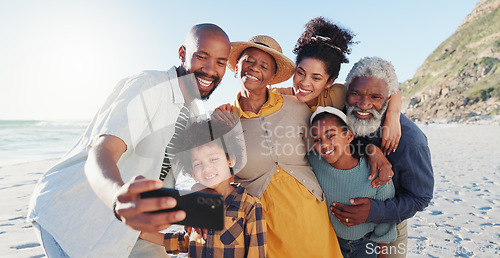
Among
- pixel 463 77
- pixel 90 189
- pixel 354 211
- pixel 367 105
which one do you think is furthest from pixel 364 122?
pixel 463 77

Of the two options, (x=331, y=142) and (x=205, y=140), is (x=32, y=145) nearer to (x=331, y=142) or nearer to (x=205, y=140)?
(x=205, y=140)

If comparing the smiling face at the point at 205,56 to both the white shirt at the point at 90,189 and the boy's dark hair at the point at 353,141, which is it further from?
the boy's dark hair at the point at 353,141

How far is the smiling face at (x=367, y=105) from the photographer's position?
2678 millimetres

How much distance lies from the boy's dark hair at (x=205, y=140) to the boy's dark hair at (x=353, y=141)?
2.35 feet

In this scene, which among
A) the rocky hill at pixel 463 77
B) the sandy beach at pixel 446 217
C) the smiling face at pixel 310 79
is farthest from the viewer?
the rocky hill at pixel 463 77

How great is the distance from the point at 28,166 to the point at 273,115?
36.9 feet

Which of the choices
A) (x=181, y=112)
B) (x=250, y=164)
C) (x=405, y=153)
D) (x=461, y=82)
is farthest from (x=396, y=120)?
(x=461, y=82)

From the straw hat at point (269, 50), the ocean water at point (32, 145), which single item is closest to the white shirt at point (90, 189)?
the straw hat at point (269, 50)

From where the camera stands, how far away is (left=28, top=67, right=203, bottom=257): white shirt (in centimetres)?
164

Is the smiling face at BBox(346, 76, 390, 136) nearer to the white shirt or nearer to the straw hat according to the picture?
the straw hat

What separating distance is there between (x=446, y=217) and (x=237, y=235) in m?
4.63

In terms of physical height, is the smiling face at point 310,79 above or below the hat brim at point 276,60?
below

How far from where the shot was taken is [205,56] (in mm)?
2246

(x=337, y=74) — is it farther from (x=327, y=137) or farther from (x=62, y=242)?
(x=62, y=242)
